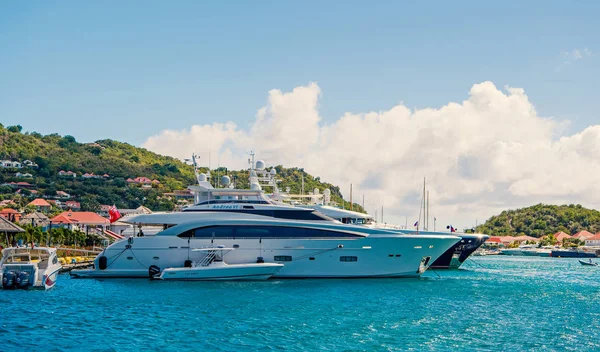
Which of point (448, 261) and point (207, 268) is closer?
point (207, 268)

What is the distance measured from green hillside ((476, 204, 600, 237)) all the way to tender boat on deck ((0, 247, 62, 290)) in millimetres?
135447

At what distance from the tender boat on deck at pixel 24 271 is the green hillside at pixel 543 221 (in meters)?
135

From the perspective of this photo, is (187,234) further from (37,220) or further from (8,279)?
(37,220)

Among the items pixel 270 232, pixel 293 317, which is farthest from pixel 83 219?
pixel 293 317

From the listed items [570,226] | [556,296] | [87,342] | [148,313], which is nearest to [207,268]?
[148,313]

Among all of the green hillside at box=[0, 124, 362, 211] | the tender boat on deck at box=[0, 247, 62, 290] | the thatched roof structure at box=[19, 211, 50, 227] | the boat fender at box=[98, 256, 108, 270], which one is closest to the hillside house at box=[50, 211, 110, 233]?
the thatched roof structure at box=[19, 211, 50, 227]

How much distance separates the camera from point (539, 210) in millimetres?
161000

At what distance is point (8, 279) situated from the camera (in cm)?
2988

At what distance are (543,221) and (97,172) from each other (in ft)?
334

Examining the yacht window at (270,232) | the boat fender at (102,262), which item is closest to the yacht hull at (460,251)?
the yacht window at (270,232)

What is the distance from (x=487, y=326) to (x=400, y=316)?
329 centimetres

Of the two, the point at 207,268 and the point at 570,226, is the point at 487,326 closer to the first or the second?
the point at 207,268

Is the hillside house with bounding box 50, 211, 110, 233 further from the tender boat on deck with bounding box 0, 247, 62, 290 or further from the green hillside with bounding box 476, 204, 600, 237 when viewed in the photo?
the green hillside with bounding box 476, 204, 600, 237

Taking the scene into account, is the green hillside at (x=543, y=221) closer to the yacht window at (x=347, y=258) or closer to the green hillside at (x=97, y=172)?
the green hillside at (x=97, y=172)
